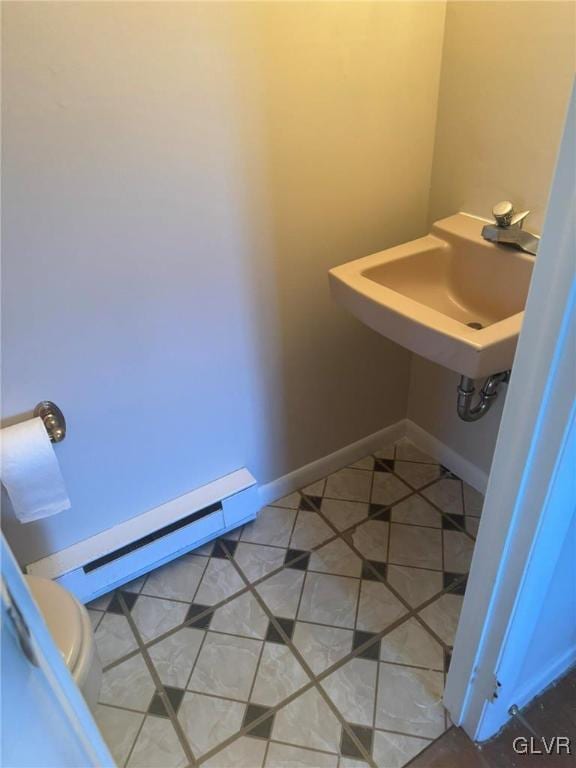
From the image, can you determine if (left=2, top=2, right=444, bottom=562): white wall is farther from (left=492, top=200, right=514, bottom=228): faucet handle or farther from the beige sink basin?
(left=492, top=200, right=514, bottom=228): faucet handle

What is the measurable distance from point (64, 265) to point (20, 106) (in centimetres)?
31

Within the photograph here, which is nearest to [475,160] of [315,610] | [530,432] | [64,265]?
[530,432]

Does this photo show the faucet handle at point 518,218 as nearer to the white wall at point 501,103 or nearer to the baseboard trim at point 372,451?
the white wall at point 501,103

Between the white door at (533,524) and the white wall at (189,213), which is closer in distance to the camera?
the white door at (533,524)

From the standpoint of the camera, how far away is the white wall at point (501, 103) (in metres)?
1.25

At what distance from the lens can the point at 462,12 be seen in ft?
4.59

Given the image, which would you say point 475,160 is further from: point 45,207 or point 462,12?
point 45,207

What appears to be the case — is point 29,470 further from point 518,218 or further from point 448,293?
point 518,218

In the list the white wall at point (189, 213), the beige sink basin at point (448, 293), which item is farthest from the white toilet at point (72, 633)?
the beige sink basin at point (448, 293)

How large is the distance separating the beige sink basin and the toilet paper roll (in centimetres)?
78

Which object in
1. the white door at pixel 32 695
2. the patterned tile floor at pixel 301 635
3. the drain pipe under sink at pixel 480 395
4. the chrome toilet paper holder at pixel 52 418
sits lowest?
the patterned tile floor at pixel 301 635

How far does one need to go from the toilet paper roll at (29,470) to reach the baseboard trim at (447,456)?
126 centimetres

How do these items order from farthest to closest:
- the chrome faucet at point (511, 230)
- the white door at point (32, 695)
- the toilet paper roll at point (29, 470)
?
the chrome faucet at point (511, 230)
the toilet paper roll at point (29, 470)
the white door at point (32, 695)

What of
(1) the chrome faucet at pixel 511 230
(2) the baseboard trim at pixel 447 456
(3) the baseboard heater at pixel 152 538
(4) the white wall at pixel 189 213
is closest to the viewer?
(4) the white wall at pixel 189 213
